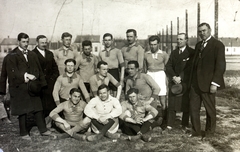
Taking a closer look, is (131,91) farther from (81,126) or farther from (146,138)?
(81,126)

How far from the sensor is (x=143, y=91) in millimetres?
3490

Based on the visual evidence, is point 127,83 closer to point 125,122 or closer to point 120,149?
point 125,122

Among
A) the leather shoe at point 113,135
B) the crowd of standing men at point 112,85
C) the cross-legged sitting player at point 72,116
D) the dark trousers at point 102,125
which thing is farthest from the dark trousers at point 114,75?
the leather shoe at point 113,135

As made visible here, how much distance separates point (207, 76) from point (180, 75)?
502mm

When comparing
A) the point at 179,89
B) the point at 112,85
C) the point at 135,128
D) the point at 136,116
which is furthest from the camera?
the point at 112,85

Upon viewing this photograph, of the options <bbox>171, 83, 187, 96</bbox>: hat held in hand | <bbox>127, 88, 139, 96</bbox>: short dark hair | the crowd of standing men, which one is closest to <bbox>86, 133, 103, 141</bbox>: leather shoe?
the crowd of standing men

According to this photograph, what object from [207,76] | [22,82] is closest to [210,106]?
[207,76]

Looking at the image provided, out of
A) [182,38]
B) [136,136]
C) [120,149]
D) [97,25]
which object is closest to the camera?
[120,149]

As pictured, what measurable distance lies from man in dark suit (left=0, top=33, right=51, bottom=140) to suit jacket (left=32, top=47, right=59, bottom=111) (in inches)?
12.8

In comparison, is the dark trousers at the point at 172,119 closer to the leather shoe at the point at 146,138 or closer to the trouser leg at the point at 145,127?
the trouser leg at the point at 145,127

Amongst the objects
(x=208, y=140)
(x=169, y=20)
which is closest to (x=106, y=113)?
(x=208, y=140)

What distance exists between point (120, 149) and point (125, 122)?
456 mm

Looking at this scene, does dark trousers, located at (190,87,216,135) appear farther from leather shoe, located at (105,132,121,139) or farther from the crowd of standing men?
leather shoe, located at (105,132,121,139)

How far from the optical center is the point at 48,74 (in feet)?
12.0
